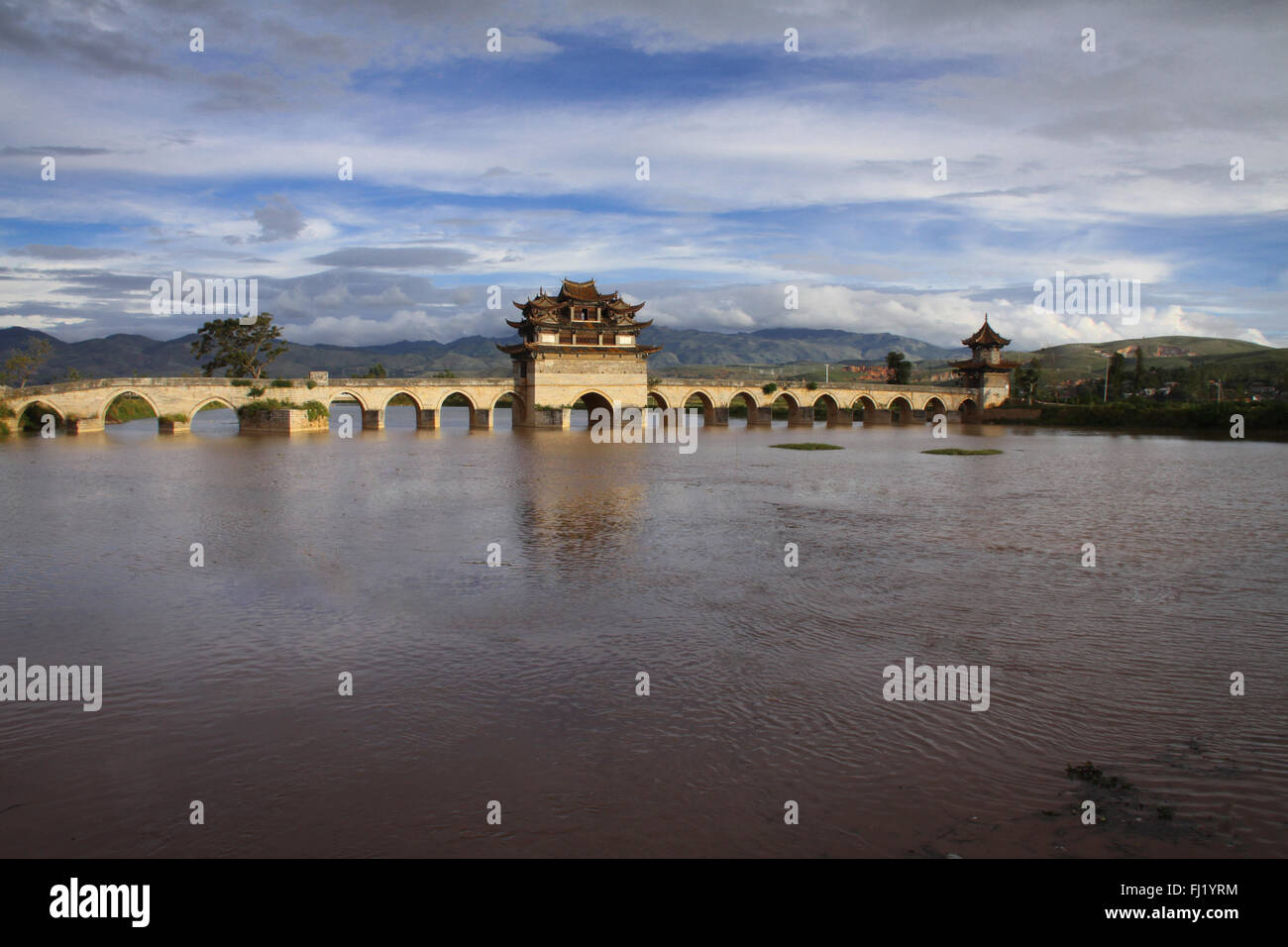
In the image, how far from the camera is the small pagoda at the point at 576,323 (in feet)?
205

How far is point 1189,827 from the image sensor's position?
5812 mm

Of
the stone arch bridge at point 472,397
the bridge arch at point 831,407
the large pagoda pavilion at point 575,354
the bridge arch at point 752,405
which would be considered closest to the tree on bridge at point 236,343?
the stone arch bridge at point 472,397

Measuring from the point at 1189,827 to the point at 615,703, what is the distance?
462 cm

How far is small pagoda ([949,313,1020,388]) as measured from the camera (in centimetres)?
8656

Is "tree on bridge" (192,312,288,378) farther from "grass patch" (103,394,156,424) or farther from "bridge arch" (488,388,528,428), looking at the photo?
"bridge arch" (488,388,528,428)

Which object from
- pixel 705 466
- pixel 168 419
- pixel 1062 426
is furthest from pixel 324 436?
pixel 1062 426

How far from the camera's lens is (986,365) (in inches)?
3403

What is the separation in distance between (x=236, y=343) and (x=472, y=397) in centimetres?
1704

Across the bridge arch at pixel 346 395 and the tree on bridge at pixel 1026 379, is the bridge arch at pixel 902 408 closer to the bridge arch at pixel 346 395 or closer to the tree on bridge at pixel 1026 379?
the tree on bridge at pixel 1026 379

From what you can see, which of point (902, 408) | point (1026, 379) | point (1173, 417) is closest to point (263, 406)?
point (902, 408)

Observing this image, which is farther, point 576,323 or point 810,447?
point 576,323

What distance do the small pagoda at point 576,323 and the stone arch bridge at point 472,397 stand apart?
3.50 m

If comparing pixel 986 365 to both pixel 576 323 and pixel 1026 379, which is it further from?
pixel 576 323

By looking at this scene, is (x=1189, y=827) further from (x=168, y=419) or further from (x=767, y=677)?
(x=168, y=419)
